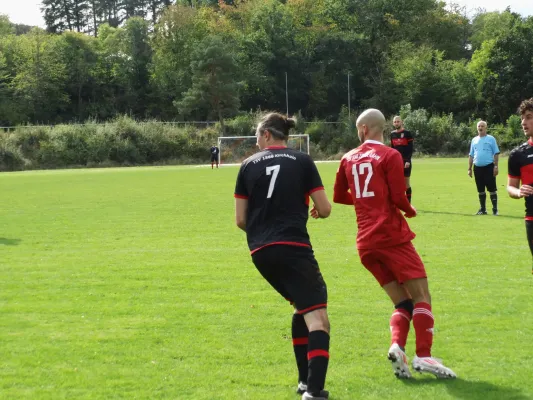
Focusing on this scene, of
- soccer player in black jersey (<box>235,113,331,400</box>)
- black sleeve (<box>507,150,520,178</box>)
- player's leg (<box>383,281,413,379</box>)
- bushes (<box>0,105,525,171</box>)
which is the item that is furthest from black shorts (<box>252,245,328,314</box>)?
bushes (<box>0,105,525,171</box>)

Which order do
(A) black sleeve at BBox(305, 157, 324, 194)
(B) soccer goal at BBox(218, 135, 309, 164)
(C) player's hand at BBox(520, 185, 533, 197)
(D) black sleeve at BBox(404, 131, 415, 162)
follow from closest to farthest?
(A) black sleeve at BBox(305, 157, 324, 194) → (C) player's hand at BBox(520, 185, 533, 197) → (D) black sleeve at BBox(404, 131, 415, 162) → (B) soccer goal at BBox(218, 135, 309, 164)

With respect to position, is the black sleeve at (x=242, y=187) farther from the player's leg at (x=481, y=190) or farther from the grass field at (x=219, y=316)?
the player's leg at (x=481, y=190)

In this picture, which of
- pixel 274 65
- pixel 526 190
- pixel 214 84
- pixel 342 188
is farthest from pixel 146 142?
pixel 342 188

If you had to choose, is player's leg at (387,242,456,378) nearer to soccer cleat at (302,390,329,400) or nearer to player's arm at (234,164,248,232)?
soccer cleat at (302,390,329,400)

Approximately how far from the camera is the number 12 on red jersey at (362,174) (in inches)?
213

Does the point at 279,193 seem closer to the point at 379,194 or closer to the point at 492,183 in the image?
the point at 379,194

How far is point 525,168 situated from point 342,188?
202 centimetres

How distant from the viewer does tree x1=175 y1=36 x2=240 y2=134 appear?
76500mm

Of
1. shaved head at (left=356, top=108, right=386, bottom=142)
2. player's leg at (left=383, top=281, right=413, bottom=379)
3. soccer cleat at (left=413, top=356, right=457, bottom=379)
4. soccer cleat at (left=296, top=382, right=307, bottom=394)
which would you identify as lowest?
soccer cleat at (left=296, top=382, right=307, bottom=394)

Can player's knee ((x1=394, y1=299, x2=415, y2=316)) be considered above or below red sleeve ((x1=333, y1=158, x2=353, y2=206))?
below

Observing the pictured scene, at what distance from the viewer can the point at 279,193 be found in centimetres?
485

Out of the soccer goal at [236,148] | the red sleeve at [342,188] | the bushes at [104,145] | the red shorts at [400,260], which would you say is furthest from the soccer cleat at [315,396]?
the bushes at [104,145]

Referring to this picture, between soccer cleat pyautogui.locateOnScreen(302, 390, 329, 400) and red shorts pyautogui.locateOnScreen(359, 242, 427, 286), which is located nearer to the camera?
soccer cleat pyautogui.locateOnScreen(302, 390, 329, 400)

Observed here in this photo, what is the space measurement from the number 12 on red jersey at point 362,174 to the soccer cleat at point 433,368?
132cm
